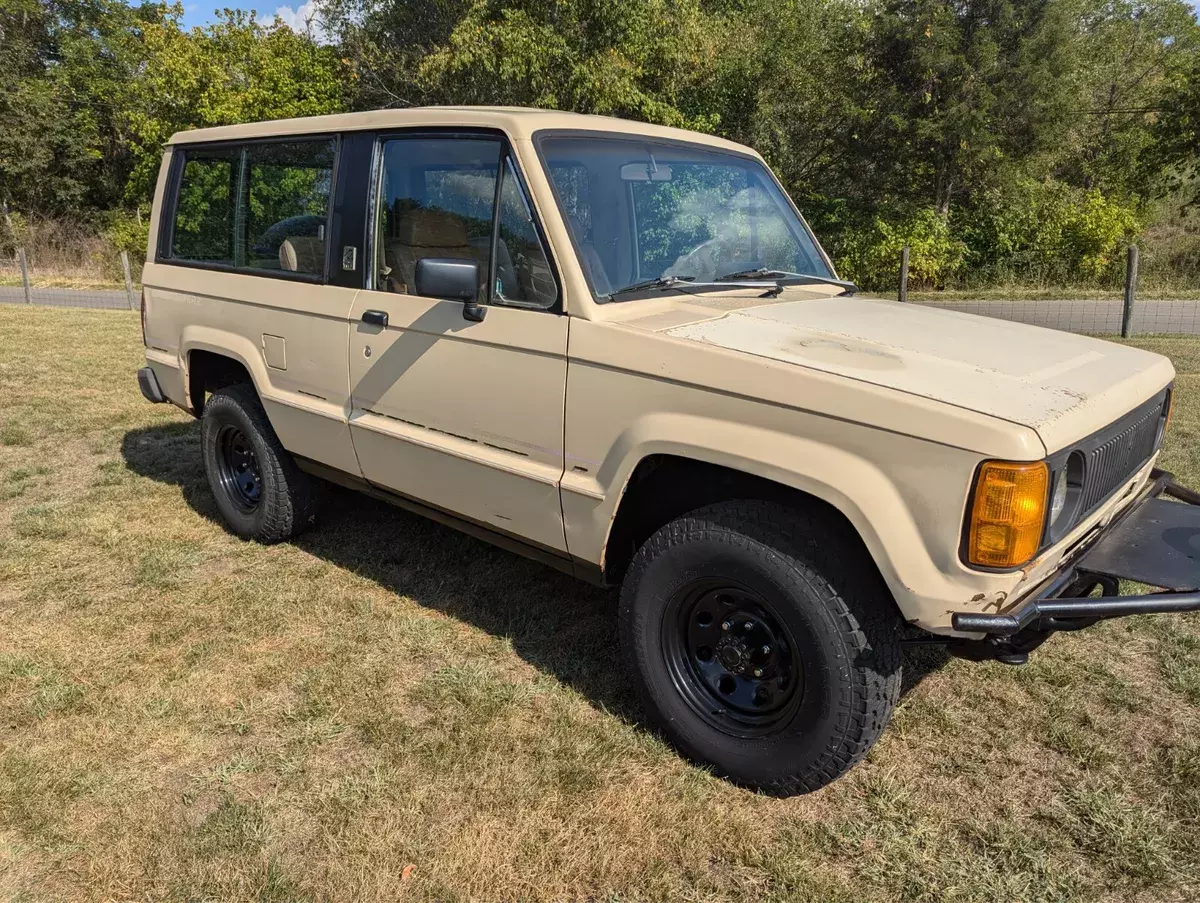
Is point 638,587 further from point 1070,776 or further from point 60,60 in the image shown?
point 60,60

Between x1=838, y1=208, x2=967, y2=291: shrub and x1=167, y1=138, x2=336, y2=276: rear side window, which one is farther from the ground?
x1=838, y1=208, x2=967, y2=291: shrub

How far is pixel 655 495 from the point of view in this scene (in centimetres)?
300

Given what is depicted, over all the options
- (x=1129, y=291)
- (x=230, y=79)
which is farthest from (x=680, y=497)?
(x=230, y=79)

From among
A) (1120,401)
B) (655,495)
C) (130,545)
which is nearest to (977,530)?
(1120,401)

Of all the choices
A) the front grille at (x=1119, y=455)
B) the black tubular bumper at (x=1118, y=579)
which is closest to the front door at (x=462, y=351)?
the black tubular bumper at (x=1118, y=579)

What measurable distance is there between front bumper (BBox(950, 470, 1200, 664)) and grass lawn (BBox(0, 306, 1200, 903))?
61cm

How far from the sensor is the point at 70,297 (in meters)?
19.5

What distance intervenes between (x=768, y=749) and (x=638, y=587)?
0.63 m

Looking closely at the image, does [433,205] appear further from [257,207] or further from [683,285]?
[257,207]

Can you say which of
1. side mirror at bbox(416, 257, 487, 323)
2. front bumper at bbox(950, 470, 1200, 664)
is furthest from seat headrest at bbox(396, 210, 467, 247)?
front bumper at bbox(950, 470, 1200, 664)

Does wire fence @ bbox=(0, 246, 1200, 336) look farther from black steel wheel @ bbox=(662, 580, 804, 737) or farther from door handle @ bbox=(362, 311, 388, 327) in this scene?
black steel wheel @ bbox=(662, 580, 804, 737)

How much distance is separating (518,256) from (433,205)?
1.89 ft

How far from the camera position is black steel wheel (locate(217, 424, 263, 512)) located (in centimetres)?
470

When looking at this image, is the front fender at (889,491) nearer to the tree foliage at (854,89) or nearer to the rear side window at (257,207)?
the rear side window at (257,207)
